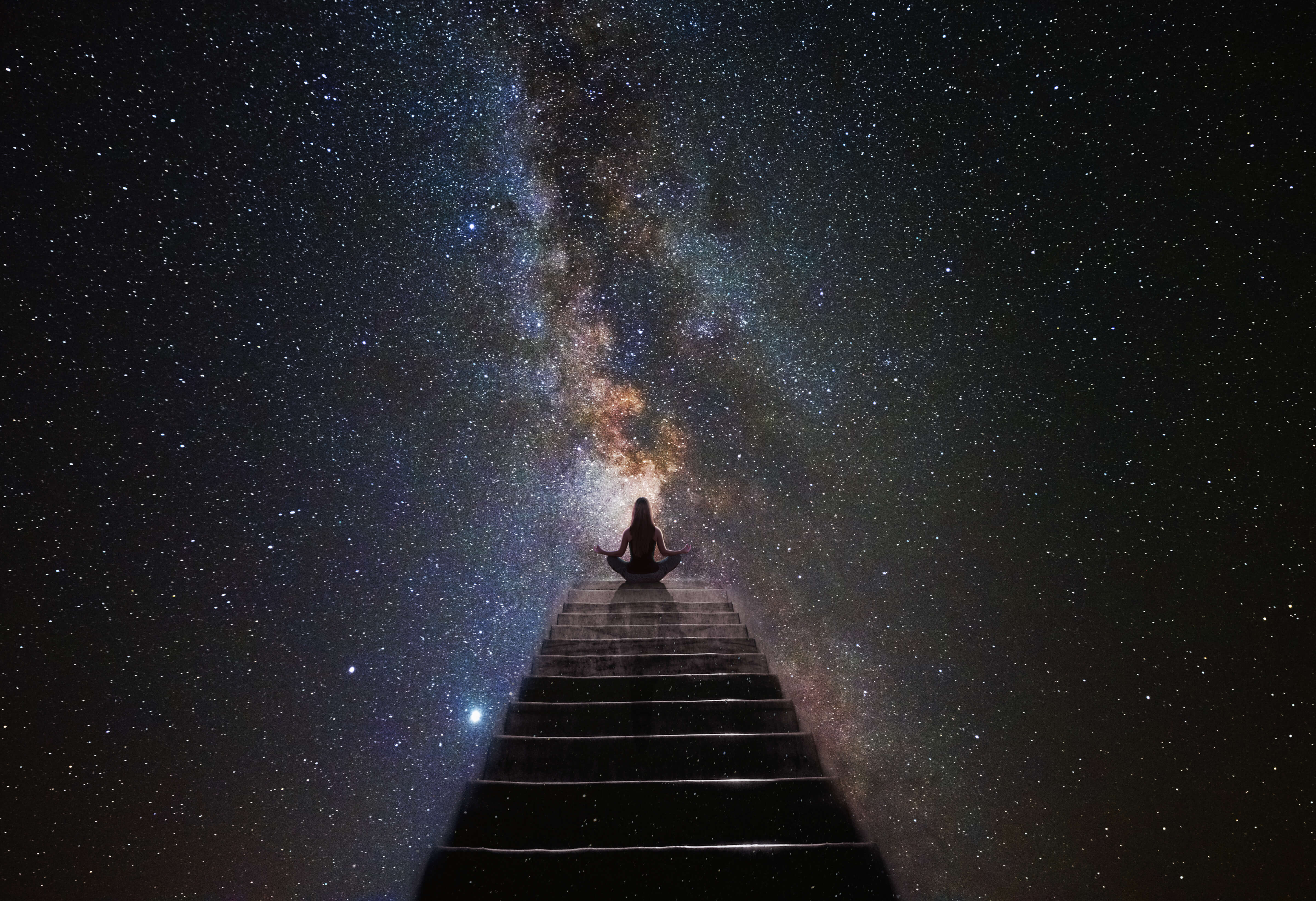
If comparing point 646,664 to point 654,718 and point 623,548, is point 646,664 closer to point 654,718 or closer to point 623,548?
point 654,718

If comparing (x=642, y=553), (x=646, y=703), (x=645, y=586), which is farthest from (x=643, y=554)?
(x=646, y=703)

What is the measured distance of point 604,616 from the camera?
170 inches

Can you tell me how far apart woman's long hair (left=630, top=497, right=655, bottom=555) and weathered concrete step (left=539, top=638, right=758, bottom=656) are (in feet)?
6.74

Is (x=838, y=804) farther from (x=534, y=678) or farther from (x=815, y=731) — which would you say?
(x=534, y=678)

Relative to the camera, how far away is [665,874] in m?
1.81

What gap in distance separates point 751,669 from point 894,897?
5.04 feet

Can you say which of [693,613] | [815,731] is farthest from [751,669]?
[693,613]

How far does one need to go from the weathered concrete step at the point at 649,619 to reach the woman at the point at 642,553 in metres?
1.30

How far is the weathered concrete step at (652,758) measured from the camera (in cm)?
237

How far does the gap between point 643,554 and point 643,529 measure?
Result: 253 mm

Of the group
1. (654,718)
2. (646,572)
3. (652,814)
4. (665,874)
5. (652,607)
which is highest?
(646,572)

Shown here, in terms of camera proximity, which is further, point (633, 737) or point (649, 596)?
point (649, 596)

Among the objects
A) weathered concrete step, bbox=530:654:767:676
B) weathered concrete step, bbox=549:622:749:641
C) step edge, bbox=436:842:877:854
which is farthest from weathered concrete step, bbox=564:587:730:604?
step edge, bbox=436:842:877:854

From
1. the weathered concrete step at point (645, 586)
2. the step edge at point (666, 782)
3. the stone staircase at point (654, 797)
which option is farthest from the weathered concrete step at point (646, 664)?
the weathered concrete step at point (645, 586)
